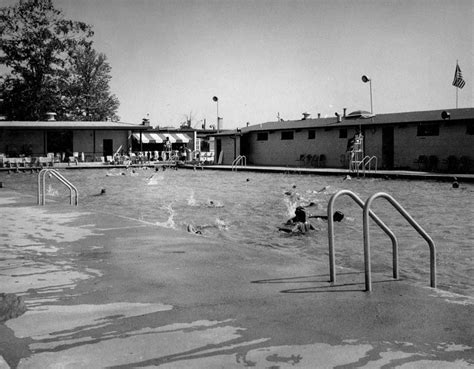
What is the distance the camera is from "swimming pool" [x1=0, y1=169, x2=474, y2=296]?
888 cm

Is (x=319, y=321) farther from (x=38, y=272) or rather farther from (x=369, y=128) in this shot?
(x=369, y=128)

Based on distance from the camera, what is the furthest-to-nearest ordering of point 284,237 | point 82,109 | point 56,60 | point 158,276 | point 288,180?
point 82,109
point 56,60
point 288,180
point 284,237
point 158,276

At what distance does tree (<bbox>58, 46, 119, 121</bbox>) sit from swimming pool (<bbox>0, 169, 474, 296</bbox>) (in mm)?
36437

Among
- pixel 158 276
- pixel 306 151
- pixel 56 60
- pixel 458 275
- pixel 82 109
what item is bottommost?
pixel 458 275

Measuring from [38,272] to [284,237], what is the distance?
20.1ft

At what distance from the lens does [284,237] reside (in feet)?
36.3

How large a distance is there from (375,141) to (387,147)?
833 mm

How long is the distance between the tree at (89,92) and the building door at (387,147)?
3949 centimetres

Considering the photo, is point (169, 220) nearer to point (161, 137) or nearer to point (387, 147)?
point (387, 147)

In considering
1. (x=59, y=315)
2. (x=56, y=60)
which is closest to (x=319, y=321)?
(x=59, y=315)

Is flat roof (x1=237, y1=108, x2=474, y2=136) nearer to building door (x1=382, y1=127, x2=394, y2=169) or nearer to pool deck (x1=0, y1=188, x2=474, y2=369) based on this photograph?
building door (x1=382, y1=127, x2=394, y2=169)

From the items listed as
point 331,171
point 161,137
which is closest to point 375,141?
point 331,171

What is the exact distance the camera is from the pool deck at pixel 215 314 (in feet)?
11.2

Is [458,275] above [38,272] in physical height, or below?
below
